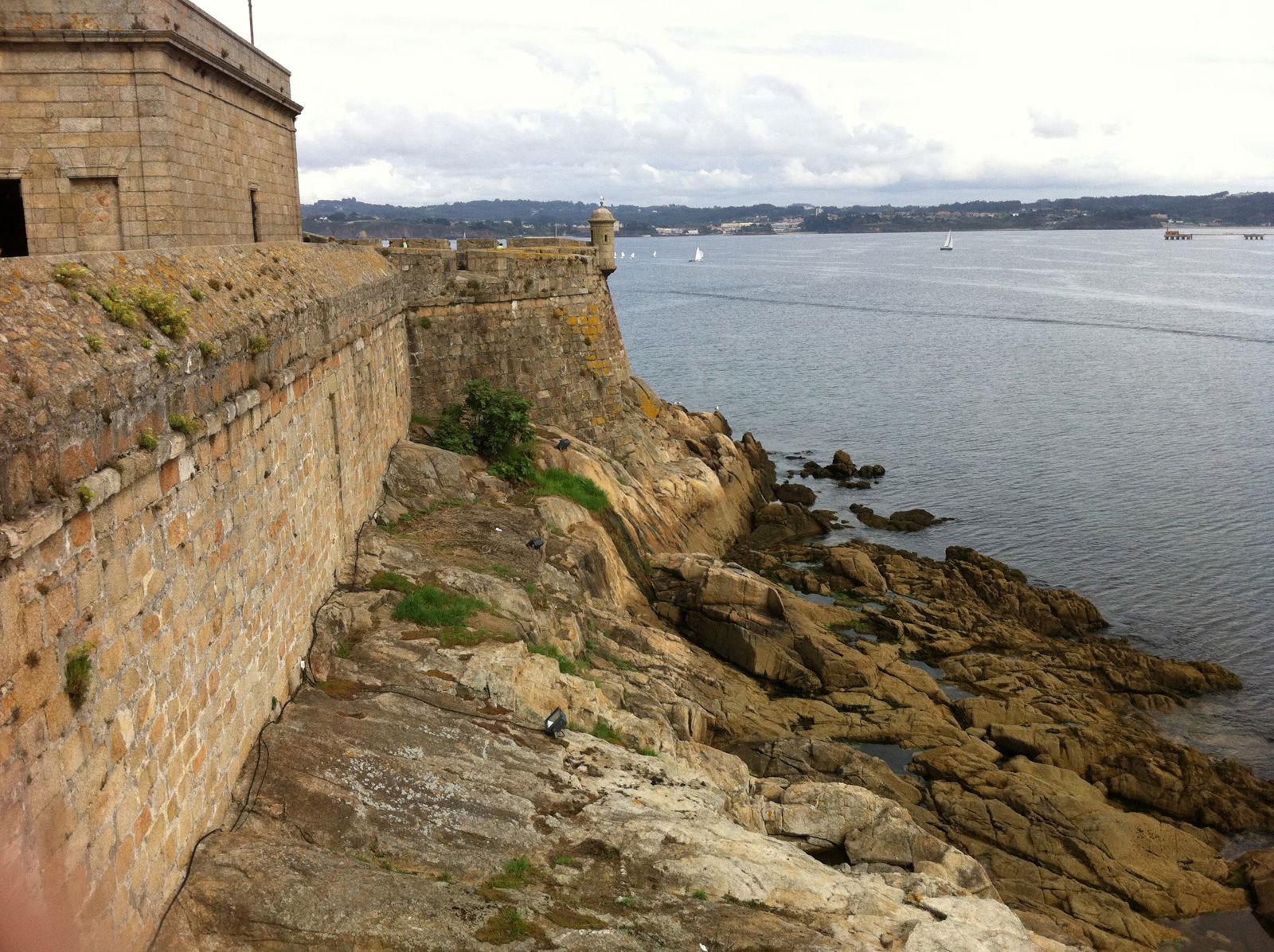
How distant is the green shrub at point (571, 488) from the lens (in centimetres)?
2017

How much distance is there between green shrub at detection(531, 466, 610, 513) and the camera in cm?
2017

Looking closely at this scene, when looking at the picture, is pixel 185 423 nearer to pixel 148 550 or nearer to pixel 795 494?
pixel 148 550

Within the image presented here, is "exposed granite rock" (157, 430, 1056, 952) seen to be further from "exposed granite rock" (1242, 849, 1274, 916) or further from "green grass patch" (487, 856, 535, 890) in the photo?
"exposed granite rock" (1242, 849, 1274, 916)

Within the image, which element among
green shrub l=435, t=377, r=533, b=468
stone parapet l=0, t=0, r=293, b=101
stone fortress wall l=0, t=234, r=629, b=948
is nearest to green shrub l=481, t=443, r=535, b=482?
green shrub l=435, t=377, r=533, b=468

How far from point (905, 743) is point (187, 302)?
50.8 ft

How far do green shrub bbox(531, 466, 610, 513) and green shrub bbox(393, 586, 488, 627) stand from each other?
6596 mm

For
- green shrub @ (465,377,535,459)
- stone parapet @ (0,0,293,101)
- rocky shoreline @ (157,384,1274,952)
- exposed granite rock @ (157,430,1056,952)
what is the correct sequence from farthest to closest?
green shrub @ (465,377,535,459)
stone parapet @ (0,0,293,101)
rocky shoreline @ (157,384,1274,952)
exposed granite rock @ (157,430,1056,952)

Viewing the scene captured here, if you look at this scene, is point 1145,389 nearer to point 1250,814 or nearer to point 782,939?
point 1250,814

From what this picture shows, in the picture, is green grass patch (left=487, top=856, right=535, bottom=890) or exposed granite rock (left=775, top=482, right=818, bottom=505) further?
exposed granite rock (left=775, top=482, right=818, bottom=505)

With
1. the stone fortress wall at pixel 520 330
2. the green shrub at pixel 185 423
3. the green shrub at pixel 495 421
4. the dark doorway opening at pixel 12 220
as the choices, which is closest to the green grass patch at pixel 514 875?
the green shrub at pixel 185 423

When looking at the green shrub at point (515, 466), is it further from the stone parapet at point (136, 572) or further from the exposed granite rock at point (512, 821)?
the stone parapet at point (136, 572)

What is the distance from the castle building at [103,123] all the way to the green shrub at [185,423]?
7386 millimetres

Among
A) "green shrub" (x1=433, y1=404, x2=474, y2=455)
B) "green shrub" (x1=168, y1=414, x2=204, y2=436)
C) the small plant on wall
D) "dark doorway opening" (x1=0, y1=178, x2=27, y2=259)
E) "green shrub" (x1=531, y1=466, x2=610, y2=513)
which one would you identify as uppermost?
"dark doorway opening" (x1=0, y1=178, x2=27, y2=259)

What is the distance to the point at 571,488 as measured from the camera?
68.6 feet
